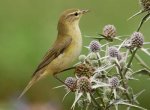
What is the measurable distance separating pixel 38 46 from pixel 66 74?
180cm

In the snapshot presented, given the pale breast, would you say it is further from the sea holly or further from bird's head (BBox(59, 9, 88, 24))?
the sea holly

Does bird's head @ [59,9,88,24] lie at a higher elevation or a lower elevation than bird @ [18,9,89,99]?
higher

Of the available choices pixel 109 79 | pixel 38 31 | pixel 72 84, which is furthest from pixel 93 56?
pixel 38 31

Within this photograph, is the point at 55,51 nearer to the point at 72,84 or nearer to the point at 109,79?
the point at 72,84

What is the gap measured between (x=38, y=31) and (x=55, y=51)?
689 centimetres

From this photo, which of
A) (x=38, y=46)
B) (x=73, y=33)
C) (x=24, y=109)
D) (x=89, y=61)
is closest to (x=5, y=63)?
(x=38, y=46)

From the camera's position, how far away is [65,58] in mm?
5141

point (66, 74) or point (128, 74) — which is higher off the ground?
point (128, 74)

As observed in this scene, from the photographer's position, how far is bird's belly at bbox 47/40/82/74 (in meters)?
5.11

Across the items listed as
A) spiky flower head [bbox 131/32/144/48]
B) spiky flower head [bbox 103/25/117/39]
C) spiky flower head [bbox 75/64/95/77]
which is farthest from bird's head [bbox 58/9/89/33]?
spiky flower head [bbox 131/32/144/48]

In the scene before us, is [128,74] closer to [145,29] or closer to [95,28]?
[145,29]

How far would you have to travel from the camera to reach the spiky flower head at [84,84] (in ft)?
12.4

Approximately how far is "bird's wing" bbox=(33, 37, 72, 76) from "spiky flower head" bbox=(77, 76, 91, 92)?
43.8 inches

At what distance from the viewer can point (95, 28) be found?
11312 millimetres
